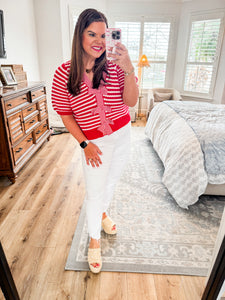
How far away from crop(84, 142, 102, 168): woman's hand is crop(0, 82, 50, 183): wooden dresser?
1.23m

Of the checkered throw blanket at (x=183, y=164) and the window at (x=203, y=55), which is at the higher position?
the window at (x=203, y=55)

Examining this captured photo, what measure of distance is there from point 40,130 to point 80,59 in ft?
7.15

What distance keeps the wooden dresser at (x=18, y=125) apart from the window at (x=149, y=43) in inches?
111

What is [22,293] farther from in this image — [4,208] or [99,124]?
[99,124]

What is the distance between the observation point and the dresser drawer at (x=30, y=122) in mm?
2514

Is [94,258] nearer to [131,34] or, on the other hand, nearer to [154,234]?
[154,234]

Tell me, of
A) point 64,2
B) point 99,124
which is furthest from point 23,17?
point 99,124

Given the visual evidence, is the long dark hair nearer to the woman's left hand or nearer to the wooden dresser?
the woman's left hand

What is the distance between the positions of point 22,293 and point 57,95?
42.5 inches

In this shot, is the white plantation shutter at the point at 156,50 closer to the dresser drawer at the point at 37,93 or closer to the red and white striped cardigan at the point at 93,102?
the dresser drawer at the point at 37,93

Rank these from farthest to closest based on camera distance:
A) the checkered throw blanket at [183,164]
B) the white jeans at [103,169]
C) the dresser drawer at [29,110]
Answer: the dresser drawer at [29,110]
the checkered throw blanket at [183,164]
the white jeans at [103,169]

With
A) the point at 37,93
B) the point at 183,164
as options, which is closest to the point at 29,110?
the point at 37,93

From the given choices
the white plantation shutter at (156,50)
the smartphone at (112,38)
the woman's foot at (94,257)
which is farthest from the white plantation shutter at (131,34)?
the woman's foot at (94,257)

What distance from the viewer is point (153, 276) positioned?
130 centimetres
